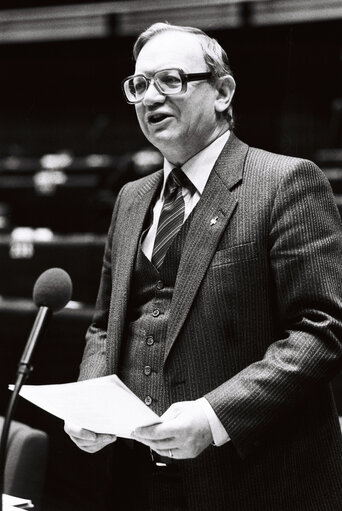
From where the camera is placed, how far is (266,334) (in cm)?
138

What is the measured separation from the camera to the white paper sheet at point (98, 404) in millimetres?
1220

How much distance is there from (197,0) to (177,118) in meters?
5.25

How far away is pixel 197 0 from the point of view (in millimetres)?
6410

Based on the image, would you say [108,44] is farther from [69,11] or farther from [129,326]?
[129,326]

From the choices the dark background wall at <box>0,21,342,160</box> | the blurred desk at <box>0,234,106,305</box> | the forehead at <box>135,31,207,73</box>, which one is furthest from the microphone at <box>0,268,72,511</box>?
the dark background wall at <box>0,21,342,160</box>

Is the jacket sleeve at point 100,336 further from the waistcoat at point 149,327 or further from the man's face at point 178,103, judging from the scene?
the man's face at point 178,103

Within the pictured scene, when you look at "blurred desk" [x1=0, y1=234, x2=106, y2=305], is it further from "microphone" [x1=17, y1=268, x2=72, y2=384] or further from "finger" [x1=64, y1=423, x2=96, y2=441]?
"microphone" [x1=17, y1=268, x2=72, y2=384]

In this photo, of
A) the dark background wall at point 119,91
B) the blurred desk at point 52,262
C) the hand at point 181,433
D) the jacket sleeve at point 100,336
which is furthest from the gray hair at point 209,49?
the dark background wall at point 119,91

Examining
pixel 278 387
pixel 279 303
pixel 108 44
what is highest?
pixel 108 44

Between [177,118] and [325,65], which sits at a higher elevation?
[325,65]

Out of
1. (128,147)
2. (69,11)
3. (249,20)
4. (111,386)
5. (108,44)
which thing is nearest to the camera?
(111,386)

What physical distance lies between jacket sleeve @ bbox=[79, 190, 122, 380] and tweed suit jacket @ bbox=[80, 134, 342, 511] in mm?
226

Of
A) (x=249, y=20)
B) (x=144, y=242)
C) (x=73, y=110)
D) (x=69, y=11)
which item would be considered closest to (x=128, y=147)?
(x=73, y=110)

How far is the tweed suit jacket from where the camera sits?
51.5 inches
